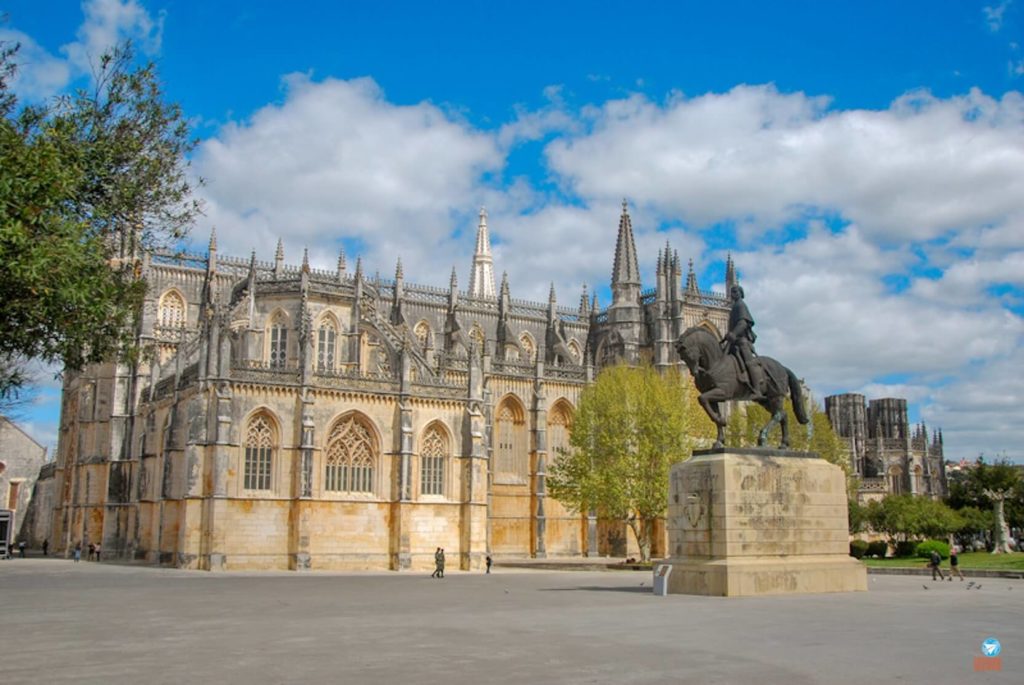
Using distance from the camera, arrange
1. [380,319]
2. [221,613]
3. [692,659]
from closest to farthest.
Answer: [692,659]
[221,613]
[380,319]

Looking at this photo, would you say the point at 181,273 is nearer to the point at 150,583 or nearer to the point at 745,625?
the point at 150,583

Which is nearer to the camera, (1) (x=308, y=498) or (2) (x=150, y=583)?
(2) (x=150, y=583)

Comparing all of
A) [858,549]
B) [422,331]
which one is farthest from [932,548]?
[422,331]

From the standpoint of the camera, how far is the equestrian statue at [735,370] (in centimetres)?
2283

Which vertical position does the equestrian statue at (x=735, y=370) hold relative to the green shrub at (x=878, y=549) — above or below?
above

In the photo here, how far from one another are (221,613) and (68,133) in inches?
373

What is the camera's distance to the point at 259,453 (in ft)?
135

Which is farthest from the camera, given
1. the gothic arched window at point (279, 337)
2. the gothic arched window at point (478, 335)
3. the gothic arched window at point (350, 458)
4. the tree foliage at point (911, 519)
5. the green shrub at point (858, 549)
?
the gothic arched window at point (478, 335)

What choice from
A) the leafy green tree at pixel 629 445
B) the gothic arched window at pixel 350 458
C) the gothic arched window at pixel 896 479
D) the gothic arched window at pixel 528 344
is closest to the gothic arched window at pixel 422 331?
the gothic arched window at pixel 528 344

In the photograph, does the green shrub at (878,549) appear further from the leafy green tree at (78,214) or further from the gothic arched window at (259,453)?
the leafy green tree at (78,214)

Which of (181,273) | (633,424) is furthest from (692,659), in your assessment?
(181,273)

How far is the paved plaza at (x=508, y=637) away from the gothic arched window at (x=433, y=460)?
760 inches

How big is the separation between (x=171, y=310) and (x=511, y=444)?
2197cm

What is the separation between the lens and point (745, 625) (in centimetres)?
1567
